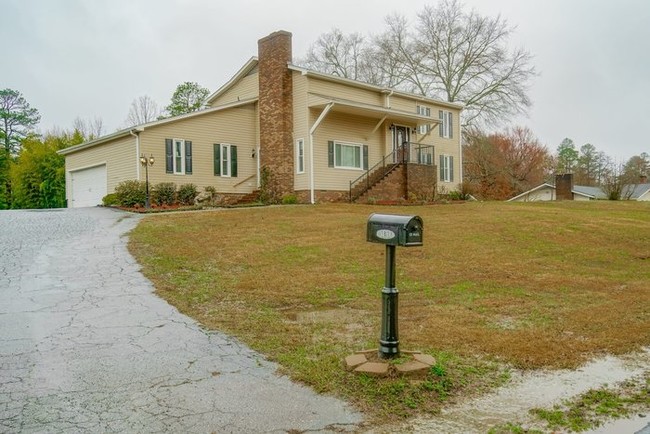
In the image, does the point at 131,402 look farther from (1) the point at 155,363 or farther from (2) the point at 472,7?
(2) the point at 472,7

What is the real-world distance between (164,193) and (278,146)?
5217mm

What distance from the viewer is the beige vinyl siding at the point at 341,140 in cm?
2053

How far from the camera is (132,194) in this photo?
18.5 metres

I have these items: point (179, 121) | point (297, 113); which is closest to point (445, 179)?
point (297, 113)

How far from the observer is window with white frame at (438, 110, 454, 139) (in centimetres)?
2739

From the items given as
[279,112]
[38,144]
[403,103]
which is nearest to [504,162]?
[403,103]

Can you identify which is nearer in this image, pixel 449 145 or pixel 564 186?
pixel 449 145

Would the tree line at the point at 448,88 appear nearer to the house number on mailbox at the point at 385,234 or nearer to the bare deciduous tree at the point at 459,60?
the bare deciduous tree at the point at 459,60

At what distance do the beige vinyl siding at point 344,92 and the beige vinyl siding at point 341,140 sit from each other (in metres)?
0.93

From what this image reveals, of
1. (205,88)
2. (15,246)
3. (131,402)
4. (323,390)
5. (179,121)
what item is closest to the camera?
(131,402)

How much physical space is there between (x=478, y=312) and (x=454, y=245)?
16.5 ft

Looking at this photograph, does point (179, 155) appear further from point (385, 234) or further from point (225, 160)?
point (385, 234)

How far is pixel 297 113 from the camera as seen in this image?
20625 millimetres

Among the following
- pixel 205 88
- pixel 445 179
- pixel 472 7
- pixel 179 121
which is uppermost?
pixel 472 7
